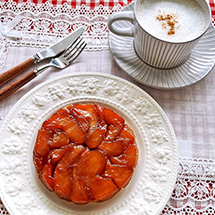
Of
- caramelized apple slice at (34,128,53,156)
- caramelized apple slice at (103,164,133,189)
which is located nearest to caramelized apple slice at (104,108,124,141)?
caramelized apple slice at (103,164,133,189)

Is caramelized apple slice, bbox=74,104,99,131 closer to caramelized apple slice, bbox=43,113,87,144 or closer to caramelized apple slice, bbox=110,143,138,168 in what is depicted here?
caramelized apple slice, bbox=43,113,87,144

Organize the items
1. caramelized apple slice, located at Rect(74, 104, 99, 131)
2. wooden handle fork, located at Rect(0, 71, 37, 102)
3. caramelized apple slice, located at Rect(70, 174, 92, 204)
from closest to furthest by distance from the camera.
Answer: caramelized apple slice, located at Rect(70, 174, 92, 204) < caramelized apple slice, located at Rect(74, 104, 99, 131) < wooden handle fork, located at Rect(0, 71, 37, 102)

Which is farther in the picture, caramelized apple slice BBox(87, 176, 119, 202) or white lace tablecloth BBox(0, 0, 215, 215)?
white lace tablecloth BBox(0, 0, 215, 215)

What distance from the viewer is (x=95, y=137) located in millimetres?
1119

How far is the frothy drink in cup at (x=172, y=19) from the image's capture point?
1180 millimetres

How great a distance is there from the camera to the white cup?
3.79 feet

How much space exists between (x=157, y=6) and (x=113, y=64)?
13.2 inches

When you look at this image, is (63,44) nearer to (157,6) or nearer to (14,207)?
(157,6)

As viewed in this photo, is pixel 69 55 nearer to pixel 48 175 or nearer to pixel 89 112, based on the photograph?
pixel 89 112

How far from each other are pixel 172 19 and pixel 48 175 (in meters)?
0.80

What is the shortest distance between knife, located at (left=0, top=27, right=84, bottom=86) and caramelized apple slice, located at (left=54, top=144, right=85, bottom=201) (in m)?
0.48

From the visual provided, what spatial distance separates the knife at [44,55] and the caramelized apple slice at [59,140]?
40 centimetres

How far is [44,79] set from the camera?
1.36m

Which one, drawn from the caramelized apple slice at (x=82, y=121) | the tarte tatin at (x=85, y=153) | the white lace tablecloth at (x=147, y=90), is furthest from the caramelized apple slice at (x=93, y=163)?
the white lace tablecloth at (x=147, y=90)
